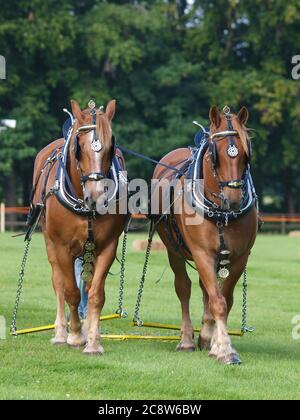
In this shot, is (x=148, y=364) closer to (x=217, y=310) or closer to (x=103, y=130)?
(x=217, y=310)

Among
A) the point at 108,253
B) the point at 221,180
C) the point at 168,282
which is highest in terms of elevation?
the point at 221,180

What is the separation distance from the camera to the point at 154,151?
148 ft

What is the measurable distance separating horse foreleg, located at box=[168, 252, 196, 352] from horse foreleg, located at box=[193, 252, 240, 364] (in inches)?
29.3

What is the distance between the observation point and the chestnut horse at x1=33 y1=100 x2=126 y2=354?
9555 mm

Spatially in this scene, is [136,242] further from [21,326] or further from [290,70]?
[290,70]

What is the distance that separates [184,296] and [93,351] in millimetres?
1703

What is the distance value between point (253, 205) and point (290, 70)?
3773 centimetres

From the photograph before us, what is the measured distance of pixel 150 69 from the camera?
47375mm

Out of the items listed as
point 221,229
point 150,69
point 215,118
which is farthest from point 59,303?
point 150,69

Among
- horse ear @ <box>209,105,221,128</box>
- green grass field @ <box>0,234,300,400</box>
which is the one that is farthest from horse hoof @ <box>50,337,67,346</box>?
horse ear @ <box>209,105,221,128</box>

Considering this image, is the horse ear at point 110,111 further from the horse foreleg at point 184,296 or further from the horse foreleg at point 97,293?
the horse foreleg at point 184,296

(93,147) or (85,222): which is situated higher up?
(93,147)
